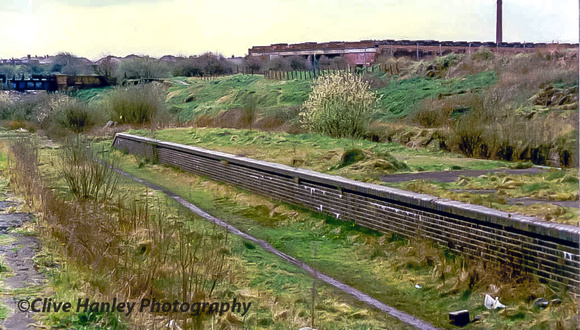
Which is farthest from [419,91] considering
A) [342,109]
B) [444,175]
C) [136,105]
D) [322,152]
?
[444,175]

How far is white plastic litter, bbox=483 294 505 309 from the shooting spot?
645cm

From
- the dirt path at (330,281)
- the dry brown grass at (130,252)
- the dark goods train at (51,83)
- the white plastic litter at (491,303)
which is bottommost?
the dirt path at (330,281)

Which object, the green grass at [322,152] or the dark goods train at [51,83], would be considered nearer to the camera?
the green grass at [322,152]

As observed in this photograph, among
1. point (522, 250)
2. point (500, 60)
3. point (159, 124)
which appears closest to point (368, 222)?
point (522, 250)

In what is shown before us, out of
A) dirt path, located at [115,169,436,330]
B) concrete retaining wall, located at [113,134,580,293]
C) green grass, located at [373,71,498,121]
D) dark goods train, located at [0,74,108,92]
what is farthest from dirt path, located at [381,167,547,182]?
dark goods train, located at [0,74,108,92]

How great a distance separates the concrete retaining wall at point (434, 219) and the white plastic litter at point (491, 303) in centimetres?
46

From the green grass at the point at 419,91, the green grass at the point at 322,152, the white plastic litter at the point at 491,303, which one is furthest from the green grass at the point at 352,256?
the green grass at the point at 419,91

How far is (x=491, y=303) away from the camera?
6512 millimetres

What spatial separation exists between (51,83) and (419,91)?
36.1m

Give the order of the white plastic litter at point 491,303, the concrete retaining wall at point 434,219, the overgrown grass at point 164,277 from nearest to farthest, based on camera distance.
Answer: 1. the overgrown grass at point 164,277
2. the concrete retaining wall at point 434,219
3. the white plastic litter at point 491,303

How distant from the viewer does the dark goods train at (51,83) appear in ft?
176

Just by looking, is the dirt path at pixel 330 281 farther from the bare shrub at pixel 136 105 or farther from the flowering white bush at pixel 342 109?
the bare shrub at pixel 136 105

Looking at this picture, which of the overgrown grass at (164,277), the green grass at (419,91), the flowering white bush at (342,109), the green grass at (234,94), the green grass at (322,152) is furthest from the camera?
the green grass at (234,94)

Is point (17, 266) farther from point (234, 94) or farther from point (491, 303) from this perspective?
point (234, 94)
